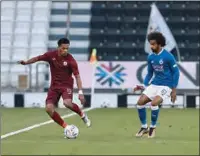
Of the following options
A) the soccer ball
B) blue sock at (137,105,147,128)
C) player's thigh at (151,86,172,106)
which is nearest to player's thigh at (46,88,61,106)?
the soccer ball

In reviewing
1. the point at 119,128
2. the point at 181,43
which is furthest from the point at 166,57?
the point at 181,43

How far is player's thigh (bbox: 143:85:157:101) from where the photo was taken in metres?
10.2

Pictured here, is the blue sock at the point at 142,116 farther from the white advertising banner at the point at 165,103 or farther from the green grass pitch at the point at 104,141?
the white advertising banner at the point at 165,103

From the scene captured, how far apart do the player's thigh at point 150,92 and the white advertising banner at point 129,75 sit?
69.6 feet

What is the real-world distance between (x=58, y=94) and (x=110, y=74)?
972 inches

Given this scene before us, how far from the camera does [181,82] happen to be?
32031 millimetres

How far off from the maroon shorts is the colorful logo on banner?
22932 mm

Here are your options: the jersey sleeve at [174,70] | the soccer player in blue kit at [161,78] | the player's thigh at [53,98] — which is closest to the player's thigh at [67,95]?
the player's thigh at [53,98]

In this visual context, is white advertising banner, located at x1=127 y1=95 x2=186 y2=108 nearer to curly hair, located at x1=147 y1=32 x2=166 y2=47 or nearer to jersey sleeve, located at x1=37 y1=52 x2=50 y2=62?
curly hair, located at x1=147 y1=32 x2=166 y2=47

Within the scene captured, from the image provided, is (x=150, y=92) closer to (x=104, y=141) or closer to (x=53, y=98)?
(x=53, y=98)

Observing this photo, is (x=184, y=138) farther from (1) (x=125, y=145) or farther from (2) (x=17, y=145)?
(2) (x=17, y=145)

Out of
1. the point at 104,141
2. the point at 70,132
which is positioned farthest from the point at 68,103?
the point at 104,141

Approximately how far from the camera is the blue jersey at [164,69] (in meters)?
9.39

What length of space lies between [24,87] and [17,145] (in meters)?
18.6
